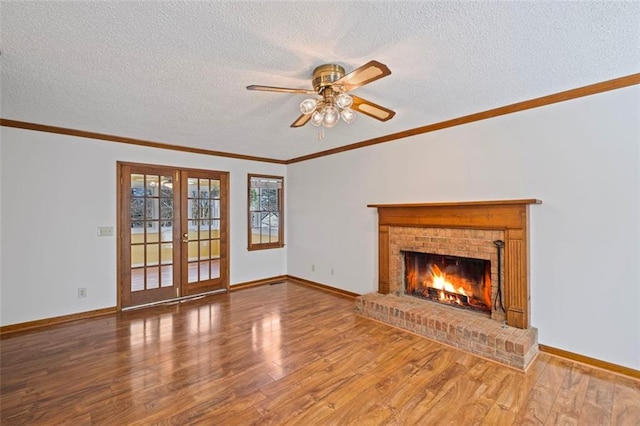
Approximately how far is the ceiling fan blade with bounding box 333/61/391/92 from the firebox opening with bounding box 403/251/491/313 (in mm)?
2479

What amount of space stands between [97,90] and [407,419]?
141 inches

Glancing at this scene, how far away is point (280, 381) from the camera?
239 cm

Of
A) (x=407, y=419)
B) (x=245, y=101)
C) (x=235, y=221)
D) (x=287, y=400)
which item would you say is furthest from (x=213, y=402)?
(x=235, y=221)

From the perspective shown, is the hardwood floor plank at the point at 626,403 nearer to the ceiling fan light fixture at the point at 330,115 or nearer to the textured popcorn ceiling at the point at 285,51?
the textured popcorn ceiling at the point at 285,51

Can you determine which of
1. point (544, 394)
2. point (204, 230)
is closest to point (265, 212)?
point (204, 230)

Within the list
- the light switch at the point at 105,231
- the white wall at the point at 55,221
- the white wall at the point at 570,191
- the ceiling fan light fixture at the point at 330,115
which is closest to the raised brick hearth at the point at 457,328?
the white wall at the point at 570,191

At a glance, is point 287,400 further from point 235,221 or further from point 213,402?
point 235,221

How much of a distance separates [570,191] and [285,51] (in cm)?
275

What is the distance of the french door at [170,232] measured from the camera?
Answer: 421 cm

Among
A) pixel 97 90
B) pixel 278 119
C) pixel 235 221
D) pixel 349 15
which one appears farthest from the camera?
pixel 235 221

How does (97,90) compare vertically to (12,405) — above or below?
above

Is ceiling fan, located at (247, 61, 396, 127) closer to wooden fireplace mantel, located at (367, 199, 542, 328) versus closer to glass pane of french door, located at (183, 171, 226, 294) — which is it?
wooden fireplace mantel, located at (367, 199, 542, 328)

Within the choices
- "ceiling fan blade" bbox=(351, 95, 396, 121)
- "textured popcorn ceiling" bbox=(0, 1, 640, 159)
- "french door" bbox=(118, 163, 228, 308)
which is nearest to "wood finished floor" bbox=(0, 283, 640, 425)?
"french door" bbox=(118, 163, 228, 308)

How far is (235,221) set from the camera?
5.30 metres
